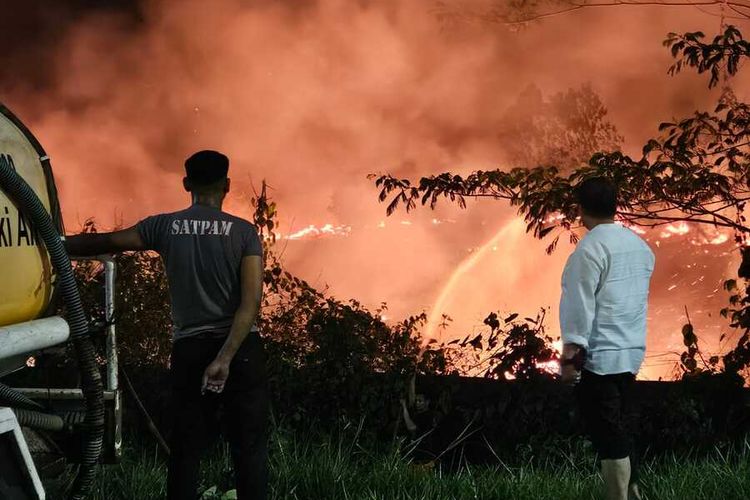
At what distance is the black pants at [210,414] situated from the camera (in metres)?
3.89

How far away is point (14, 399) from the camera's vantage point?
328 cm

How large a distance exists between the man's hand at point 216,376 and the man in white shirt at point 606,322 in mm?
1457

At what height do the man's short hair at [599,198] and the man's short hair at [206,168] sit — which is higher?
the man's short hair at [206,168]

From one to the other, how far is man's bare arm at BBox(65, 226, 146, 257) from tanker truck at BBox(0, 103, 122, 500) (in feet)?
0.54

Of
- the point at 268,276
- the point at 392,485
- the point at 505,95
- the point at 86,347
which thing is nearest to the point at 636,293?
the point at 392,485

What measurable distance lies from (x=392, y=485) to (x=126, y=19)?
8.98m

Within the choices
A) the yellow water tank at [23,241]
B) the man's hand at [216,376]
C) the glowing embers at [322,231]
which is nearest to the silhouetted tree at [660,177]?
the man's hand at [216,376]

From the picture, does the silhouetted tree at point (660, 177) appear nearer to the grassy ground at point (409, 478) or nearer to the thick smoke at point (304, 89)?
the grassy ground at point (409, 478)

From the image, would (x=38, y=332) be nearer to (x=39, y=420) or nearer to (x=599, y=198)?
(x=39, y=420)

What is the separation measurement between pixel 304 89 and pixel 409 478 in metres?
8.33

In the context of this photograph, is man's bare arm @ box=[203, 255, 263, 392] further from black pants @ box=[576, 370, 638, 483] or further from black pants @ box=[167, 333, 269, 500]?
black pants @ box=[576, 370, 638, 483]

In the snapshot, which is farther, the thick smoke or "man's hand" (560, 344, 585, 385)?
the thick smoke

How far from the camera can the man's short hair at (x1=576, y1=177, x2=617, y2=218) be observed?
4.33 m

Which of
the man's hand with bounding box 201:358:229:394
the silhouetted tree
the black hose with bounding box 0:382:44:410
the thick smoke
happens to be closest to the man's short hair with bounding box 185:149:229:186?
the man's hand with bounding box 201:358:229:394
